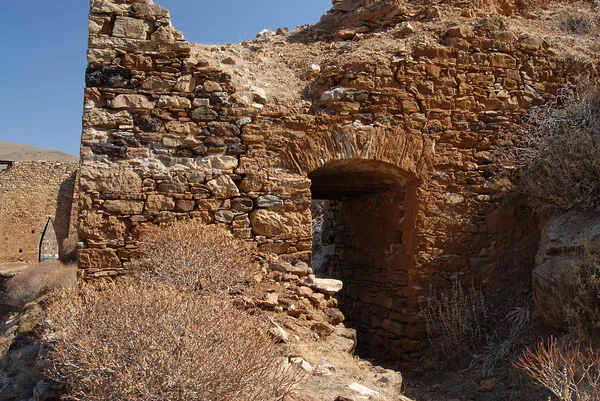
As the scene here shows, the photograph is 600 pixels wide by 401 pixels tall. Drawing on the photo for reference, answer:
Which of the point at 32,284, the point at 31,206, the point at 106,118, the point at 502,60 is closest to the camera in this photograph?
the point at 106,118

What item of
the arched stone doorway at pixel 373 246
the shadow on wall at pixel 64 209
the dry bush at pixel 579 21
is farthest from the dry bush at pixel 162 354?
the shadow on wall at pixel 64 209

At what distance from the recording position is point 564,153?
18.0ft

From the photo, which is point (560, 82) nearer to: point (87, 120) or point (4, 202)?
point (87, 120)

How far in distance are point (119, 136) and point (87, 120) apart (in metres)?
0.33

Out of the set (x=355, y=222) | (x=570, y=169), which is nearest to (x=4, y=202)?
(x=355, y=222)

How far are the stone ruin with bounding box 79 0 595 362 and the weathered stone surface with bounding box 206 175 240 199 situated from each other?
0.01 metres

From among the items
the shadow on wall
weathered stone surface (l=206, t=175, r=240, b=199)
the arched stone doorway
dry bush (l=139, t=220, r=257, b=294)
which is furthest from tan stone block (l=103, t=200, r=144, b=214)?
the shadow on wall

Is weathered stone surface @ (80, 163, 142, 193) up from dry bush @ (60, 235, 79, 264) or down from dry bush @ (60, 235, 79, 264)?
up

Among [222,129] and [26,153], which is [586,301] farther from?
[26,153]

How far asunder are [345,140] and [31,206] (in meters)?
16.4

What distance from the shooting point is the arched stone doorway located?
6.01m

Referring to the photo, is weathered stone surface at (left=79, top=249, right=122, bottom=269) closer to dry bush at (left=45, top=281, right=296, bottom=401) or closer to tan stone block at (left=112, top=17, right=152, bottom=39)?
dry bush at (left=45, top=281, right=296, bottom=401)

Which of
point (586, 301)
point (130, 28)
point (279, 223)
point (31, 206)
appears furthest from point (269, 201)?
point (31, 206)

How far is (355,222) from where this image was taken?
743 centimetres
